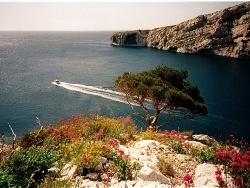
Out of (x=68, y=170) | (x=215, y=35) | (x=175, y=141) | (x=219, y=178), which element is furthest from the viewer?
(x=215, y=35)

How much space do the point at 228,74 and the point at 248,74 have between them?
22.9 ft

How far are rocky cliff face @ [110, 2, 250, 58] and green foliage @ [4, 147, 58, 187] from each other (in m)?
147

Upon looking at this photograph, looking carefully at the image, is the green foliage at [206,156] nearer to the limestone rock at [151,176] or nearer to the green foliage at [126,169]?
the limestone rock at [151,176]

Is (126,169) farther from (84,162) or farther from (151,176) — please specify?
(84,162)

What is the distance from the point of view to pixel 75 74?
103 meters

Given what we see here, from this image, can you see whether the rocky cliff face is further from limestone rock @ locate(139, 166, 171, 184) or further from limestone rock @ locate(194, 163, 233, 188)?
limestone rock @ locate(139, 166, 171, 184)

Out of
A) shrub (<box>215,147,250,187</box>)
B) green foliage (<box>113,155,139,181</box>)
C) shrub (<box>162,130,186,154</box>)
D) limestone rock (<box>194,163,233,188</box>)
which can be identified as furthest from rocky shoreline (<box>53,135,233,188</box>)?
shrub (<box>162,130,186,154</box>)

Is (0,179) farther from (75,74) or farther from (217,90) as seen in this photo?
(75,74)

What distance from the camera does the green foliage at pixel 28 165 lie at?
30.9 ft

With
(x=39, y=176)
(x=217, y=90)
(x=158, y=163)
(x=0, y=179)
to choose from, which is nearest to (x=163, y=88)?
(x=158, y=163)

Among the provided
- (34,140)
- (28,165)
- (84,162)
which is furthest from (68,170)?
(34,140)

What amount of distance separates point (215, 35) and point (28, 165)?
16801 centimetres

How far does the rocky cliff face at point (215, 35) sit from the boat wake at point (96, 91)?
9357cm

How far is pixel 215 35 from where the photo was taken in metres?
162
